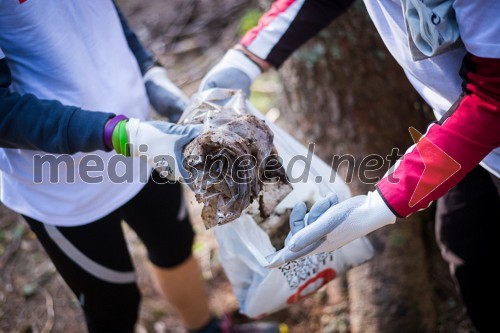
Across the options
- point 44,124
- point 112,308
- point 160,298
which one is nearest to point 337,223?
point 44,124

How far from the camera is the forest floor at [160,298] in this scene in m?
2.30

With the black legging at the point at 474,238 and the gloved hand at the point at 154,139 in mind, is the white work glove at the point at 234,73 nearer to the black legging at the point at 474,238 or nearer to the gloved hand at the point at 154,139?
the gloved hand at the point at 154,139

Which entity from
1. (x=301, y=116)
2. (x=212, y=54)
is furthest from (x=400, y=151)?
(x=212, y=54)

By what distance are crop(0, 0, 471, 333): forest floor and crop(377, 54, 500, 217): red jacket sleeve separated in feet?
3.60

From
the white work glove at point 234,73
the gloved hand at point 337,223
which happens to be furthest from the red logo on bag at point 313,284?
the white work glove at point 234,73

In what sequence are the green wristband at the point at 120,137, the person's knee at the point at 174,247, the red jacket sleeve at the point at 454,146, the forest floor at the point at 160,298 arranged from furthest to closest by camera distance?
the forest floor at the point at 160,298, the person's knee at the point at 174,247, the green wristband at the point at 120,137, the red jacket sleeve at the point at 454,146

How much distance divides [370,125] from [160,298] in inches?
51.2

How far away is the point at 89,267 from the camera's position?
68.1 inches

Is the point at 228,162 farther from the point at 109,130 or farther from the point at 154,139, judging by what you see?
the point at 109,130

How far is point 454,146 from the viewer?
1.23 metres

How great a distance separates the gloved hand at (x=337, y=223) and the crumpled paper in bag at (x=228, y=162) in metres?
0.18

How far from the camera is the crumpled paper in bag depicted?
1359mm

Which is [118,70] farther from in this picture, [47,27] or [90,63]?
[47,27]

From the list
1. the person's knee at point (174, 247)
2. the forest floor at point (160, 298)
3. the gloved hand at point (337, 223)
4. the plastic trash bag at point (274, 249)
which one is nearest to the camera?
the gloved hand at point (337, 223)
